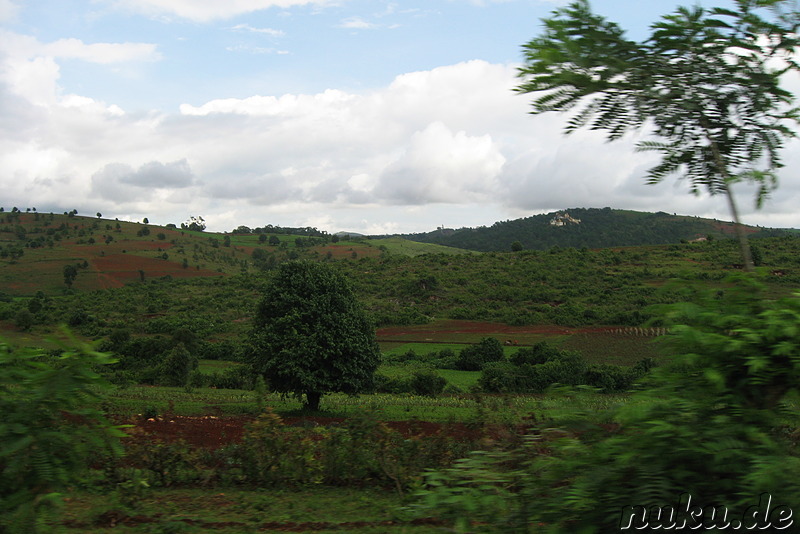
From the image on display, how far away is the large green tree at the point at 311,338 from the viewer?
19938mm

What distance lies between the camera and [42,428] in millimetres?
2656

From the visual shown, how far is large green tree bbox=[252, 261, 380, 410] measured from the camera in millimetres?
19938

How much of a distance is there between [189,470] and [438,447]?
11.4 feet

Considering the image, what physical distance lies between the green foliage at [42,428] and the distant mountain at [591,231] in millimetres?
96978

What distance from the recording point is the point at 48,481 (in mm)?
2613

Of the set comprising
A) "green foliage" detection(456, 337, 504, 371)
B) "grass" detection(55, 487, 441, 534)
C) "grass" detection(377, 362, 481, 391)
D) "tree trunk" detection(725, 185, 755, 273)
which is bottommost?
"grass" detection(377, 362, 481, 391)

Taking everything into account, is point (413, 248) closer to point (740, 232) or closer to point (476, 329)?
point (476, 329)

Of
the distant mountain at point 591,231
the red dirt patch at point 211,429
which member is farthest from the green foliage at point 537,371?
the distant mountain at point 591,231

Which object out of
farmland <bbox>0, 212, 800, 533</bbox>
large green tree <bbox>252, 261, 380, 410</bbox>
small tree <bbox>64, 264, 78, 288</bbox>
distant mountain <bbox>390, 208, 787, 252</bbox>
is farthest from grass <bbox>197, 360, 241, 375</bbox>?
distant mountain <bbox>390, 208, 787, 252</bbox>

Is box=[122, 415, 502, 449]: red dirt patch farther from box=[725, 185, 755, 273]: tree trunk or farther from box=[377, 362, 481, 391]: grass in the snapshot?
box=[377, 362, 481, 391]: grass

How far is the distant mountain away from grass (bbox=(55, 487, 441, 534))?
93.6 m

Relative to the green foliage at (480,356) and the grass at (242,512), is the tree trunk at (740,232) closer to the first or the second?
the grass at (242,512)

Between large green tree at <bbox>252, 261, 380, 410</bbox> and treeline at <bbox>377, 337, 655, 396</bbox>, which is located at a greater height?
large green tree at <bbox>252, 261, 380, 410</bbox>

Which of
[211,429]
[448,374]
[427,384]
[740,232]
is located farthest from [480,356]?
[740,232]
